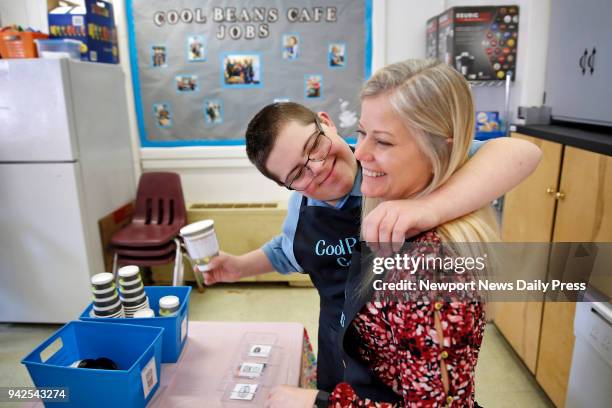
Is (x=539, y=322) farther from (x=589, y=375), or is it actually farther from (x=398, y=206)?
(x=398, y=206)

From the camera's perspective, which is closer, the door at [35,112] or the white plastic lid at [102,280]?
the white plastic lid at [102,280]

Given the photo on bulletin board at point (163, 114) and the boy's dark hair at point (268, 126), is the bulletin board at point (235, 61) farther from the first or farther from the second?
the boy's dark hair at point (268, 126)

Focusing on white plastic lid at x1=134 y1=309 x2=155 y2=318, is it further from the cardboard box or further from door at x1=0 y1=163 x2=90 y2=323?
the cardboard box

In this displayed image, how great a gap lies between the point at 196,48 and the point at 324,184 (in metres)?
2.54

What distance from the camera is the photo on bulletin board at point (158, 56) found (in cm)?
324

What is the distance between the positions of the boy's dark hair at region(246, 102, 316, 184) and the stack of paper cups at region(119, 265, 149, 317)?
478 mm

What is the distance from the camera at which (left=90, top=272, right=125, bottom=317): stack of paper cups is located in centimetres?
118

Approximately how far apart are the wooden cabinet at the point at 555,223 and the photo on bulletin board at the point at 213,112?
2.09 meters

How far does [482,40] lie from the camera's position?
265 centimetres

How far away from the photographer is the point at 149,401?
3.47 ft

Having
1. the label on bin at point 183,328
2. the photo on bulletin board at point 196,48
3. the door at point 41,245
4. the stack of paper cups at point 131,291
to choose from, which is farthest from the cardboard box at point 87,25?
the label on bin at point 183,328

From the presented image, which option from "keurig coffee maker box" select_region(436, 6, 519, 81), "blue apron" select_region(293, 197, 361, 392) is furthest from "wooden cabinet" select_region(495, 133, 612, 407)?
"blue apron" select_region(293, 197, 361, 392)

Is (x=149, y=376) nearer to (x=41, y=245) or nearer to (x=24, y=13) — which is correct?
(x=41, y=245)

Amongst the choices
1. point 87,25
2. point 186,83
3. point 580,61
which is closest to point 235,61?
point 186,83
